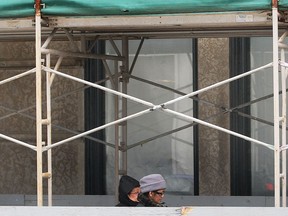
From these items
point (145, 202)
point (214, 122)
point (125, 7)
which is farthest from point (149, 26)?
point (214, 122)

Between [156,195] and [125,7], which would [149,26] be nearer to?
[125,7]

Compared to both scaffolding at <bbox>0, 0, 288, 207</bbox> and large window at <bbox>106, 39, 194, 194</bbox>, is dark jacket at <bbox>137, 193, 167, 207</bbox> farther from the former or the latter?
large window at <bbox>106, 39, 194, 194</bbox>

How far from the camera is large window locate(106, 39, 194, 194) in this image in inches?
508

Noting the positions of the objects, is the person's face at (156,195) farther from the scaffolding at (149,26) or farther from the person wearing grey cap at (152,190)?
the scaffolding at (149,26)

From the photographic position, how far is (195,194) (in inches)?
506

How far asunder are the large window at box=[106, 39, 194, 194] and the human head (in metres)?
4.05

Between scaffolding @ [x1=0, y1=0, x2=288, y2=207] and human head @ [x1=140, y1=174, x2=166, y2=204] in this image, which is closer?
scaffolding @ [x1=0, y1=0, x2=288, y2=207]

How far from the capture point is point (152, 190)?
884 cm

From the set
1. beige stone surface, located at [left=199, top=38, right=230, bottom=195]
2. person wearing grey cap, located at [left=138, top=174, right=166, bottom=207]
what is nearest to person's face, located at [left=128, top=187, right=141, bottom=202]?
person wearing grey cap, located at [left=138, top=174, right=166, bottom=207]

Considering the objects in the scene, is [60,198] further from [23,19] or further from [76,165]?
[23,19]

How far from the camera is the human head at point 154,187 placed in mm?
8805

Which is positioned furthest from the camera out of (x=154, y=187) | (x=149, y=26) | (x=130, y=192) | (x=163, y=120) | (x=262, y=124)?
(x=163, y=120)

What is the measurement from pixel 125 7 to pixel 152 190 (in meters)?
1.74
